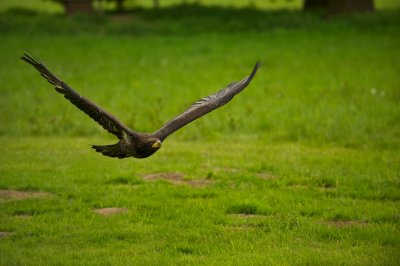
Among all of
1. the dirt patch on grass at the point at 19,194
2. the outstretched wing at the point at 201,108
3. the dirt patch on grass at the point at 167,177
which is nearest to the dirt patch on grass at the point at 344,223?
the outstretched wing at the point at 201,108

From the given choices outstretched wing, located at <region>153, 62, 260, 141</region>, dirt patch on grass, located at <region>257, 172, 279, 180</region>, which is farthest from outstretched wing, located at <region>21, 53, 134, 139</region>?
dirt patch on grass, located at <region>257, 172, 279, 180</region>

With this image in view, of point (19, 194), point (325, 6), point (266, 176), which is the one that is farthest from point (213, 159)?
point (325, 6)

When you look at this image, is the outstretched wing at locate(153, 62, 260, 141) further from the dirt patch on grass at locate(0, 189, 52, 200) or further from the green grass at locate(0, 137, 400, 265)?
the dirt patch on grass at locate(0, 189, 52, 200)

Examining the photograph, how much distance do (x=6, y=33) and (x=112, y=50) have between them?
5799 mm

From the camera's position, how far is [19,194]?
10414mm

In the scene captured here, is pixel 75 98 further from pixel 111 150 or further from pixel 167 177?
pixel 167 177

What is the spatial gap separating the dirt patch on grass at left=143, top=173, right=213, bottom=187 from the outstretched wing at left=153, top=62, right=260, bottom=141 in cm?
183

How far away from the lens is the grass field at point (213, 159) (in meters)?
8.23

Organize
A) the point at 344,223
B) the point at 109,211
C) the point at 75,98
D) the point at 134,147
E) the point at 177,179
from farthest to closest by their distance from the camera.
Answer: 1. the point at 177,179
2. the point at 109,211
3. the point at 344,223
4. the point at 134,147
5. the point at 75,98

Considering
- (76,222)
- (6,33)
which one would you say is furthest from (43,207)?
(6,33)

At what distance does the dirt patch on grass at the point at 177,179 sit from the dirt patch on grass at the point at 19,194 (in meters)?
1.63

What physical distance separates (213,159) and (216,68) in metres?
9.85

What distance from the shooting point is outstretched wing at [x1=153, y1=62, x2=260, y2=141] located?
8625 millimetres

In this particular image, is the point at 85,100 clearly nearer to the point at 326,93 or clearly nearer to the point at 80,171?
the point at 80,171
